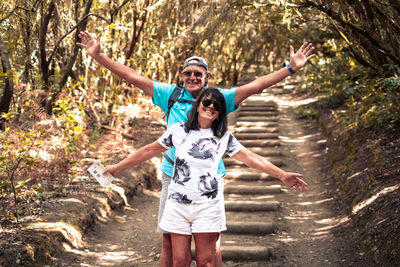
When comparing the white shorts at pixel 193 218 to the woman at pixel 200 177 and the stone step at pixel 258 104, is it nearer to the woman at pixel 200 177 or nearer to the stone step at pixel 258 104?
the woman at pixel 200 177

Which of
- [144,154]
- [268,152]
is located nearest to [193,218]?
[144,154]

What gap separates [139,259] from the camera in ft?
18.1

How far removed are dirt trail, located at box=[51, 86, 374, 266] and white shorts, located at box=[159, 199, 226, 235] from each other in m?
2.35

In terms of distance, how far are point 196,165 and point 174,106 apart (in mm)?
636

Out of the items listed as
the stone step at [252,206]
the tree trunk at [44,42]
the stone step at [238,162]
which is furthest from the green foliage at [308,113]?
the tree trunk at [44,42]

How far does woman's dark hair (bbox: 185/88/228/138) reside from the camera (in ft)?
10.7

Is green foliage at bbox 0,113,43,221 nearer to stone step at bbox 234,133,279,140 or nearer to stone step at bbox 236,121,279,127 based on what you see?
stone step at bbox 234,133,279,140

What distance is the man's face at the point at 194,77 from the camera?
354 centimetres

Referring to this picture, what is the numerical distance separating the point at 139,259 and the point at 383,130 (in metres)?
4.72

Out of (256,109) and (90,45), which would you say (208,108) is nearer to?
(90,45)

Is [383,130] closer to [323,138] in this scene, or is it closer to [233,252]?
[323,138]

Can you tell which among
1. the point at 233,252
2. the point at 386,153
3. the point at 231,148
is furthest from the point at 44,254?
the point at 386,153

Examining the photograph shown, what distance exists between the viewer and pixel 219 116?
3307 mm

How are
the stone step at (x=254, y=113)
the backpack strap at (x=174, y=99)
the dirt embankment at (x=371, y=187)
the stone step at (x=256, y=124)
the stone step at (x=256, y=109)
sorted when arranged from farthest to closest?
1. the stone step at (x=256, y=109)
2. the stone step at (x=254, y=113)
3. the stone step at (x=256, y=124)
4. the dirt embankment at (x=371, y=187)
5. the backpack strap at (x=174, y=99)
